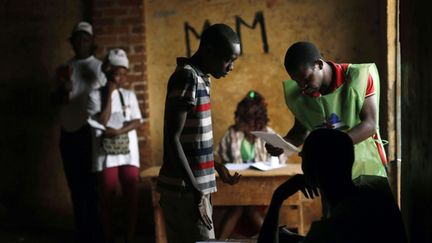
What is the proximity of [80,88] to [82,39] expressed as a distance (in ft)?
1.51

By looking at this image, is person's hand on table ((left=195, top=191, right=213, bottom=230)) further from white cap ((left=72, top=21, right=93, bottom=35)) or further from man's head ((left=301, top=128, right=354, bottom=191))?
white cap ((left=72, top=21, right=93, bottom=35))

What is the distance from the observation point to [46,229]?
263 inches

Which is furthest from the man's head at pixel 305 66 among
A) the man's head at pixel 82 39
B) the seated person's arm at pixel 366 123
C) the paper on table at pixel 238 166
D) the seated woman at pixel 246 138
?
the man's head at pixel 82 39

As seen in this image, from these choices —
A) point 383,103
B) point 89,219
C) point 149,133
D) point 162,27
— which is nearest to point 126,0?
point 162,27

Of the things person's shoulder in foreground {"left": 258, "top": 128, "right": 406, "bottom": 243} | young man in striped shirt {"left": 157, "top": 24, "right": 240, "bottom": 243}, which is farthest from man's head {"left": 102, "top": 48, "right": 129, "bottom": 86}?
person's shoulder in foreground {"left": 258, "top": 128, "right": 406, "bottom": 243}

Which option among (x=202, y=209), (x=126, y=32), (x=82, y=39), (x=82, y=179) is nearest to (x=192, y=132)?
(x=202, y=209)

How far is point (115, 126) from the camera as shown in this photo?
5.75 metres

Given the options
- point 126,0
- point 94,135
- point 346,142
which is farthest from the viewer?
point 126,0

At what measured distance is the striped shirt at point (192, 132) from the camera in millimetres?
2994

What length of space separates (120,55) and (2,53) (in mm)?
1585

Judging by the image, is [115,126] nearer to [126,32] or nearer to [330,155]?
[126,32]

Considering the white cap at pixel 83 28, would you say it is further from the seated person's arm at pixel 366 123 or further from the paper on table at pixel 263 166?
the seated person's arm at pixel 366 123

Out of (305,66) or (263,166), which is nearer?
(305,66)

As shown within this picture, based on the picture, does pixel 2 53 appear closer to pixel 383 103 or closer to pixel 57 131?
pixel 57 131
